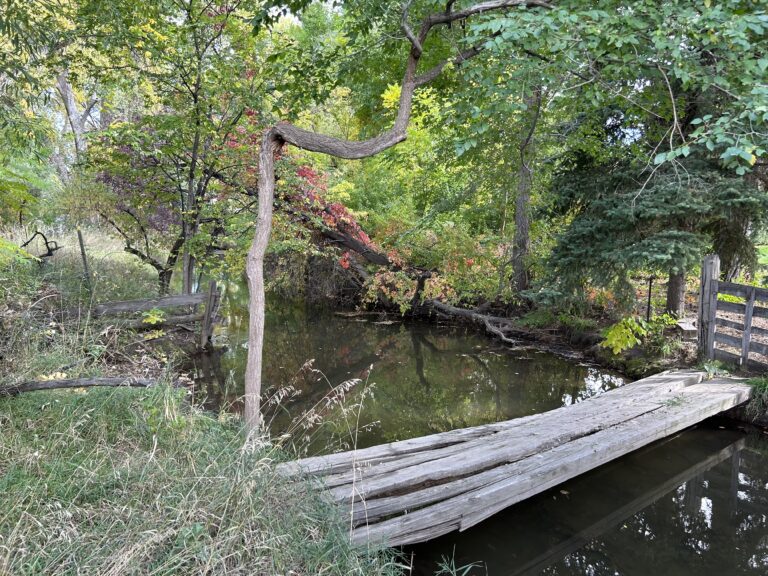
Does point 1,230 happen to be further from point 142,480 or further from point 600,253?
point 600,253

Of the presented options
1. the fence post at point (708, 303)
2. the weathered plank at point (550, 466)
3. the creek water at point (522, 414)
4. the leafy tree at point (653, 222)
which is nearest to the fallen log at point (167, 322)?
the creek water at point (522, 414)

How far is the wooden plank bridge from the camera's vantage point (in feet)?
11.4

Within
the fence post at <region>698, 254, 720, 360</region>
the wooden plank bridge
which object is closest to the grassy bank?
the wooden plank bridge

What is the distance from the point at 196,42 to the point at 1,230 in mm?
5996

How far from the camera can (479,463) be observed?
164 inches

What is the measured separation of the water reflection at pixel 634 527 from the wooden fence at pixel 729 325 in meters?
1.95

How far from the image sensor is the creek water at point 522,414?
3736mm

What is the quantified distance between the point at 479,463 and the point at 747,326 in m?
4.83

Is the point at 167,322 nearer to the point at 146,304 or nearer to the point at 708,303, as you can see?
the point at 146,304

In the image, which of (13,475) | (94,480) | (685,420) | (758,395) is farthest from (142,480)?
(758,395)

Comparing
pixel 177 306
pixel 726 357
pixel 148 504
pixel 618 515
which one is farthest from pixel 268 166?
pixel 726 357

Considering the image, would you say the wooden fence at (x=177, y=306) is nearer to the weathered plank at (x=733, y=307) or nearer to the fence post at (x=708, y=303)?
the fence post at (x=708, y=303)

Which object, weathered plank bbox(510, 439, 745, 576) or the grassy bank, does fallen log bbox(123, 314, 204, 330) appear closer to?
the grassy bank

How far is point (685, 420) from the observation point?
5547 mm
